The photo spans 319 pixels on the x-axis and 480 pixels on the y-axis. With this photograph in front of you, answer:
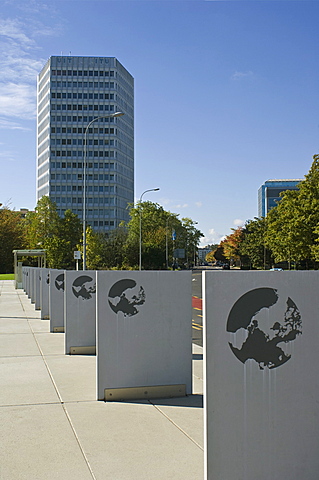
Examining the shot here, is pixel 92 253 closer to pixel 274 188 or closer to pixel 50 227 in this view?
pixel 50 227

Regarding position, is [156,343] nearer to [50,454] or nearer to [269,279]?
[50,454]

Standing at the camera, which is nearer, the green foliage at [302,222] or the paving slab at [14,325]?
the paving slab at [14,325]

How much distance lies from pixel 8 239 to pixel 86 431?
80.7 meters

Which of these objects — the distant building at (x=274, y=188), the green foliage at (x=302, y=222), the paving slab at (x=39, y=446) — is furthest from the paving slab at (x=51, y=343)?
the distant building at (x=274, y=188)

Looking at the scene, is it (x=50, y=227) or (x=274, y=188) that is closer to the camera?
(x=50, y=227)

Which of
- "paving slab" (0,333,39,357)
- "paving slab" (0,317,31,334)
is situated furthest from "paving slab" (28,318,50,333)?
"paving slab" (0,333,39,357)

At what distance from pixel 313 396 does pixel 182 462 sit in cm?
150

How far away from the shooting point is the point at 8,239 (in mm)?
83250

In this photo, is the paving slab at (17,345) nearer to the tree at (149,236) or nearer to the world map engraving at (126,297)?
the world map engraving at (126,297)

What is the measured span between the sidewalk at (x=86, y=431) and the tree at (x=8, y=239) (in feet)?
250

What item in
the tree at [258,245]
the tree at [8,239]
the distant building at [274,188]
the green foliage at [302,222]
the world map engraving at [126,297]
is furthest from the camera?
the distant building at [274,188]

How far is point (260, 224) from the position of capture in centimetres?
7481

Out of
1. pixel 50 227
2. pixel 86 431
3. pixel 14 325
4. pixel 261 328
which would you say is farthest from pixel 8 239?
pixel 261 328

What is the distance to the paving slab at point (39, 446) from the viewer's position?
4.68m
